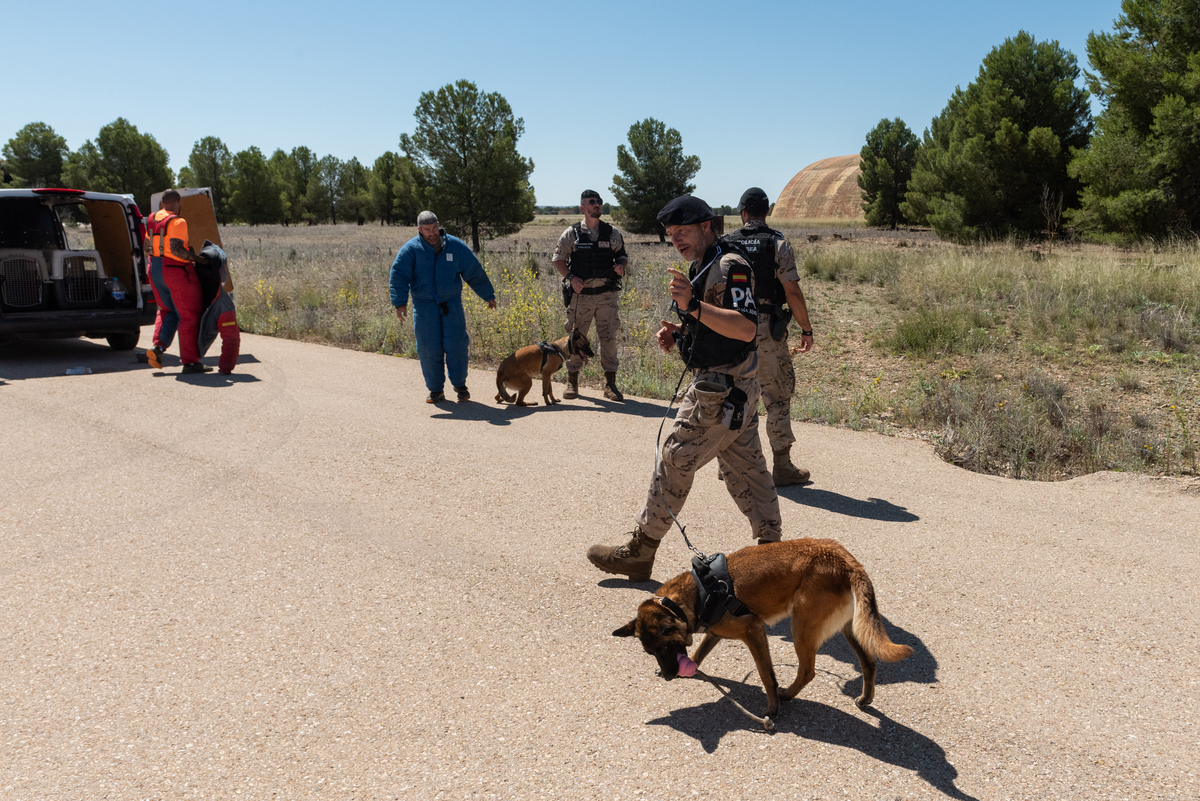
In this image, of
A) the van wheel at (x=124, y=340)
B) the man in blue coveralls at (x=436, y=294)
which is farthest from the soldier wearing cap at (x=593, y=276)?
the van wheel at (x=124, y=340)

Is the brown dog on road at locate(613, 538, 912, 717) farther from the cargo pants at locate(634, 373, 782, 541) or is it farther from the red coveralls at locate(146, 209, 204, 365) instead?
the red coveralls at locate(146, 209, 204, 365)

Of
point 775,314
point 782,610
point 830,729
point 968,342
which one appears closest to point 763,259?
point 775,314

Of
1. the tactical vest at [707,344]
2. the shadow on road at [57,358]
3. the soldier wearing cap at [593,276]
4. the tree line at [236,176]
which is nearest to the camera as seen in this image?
→ the tactical vest at [707,344]

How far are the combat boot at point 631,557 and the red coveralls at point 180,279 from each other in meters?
7.66

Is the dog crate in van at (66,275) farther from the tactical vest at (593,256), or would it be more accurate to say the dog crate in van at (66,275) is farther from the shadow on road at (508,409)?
the tactical vest at (593,256)

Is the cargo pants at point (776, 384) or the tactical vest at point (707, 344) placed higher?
the tactical vest at point (707, 344)

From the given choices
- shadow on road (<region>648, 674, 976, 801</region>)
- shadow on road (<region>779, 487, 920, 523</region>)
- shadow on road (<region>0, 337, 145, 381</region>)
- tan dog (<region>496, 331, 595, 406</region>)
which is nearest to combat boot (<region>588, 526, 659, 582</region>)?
shadow on road (<region>648, 674, 976, 801</region>)

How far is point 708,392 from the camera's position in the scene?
3.46 metres

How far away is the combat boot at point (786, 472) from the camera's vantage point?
18.0 ft

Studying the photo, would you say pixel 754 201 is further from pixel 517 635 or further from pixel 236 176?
pixel 236 176

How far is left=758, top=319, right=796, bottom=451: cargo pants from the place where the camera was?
5.39 meters

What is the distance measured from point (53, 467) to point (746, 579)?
572cm

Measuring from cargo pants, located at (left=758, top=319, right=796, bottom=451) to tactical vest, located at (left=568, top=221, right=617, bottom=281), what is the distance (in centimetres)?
326

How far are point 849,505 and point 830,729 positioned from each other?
8.29 ft
